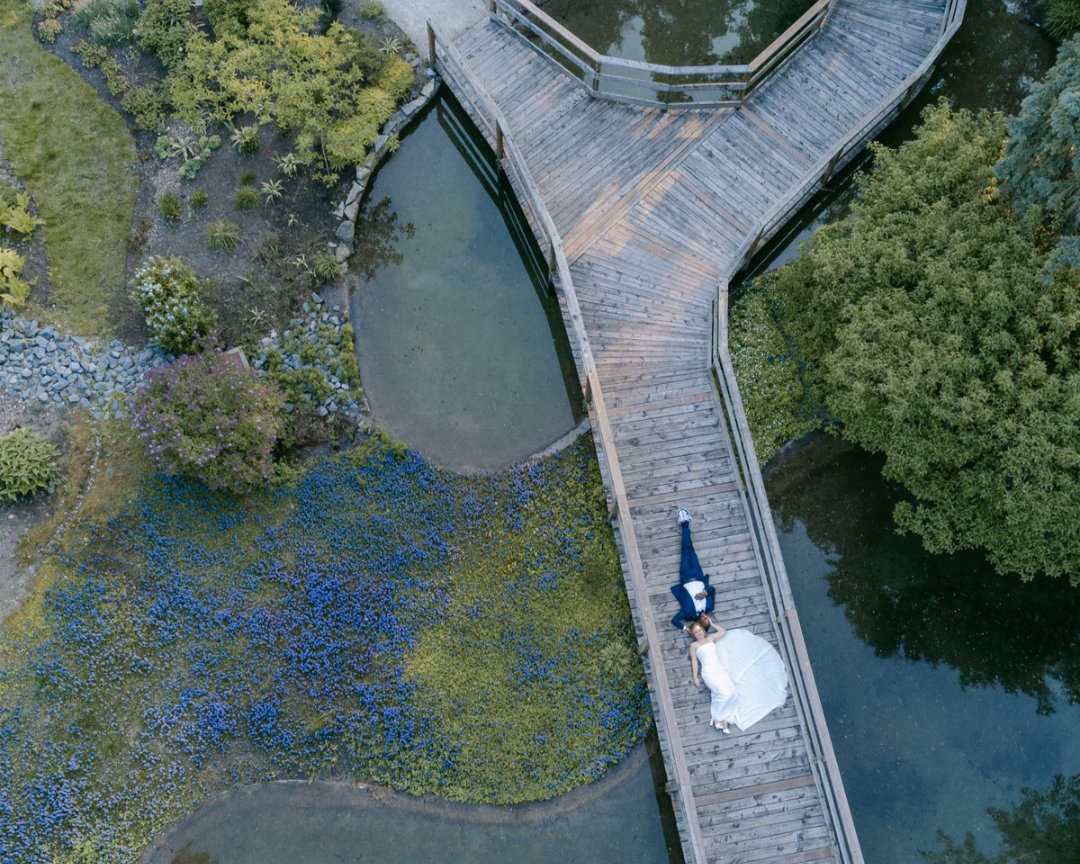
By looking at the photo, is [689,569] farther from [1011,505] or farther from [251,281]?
[251,281]

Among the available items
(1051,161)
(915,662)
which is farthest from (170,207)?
(915,662)

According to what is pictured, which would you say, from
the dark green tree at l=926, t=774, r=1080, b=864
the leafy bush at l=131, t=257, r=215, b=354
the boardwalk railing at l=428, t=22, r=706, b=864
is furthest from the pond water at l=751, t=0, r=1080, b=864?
the leafy bush at l=131, t=257, r=215, b=354

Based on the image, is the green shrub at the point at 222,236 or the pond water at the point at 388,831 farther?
the green shrub at the point at 222,236

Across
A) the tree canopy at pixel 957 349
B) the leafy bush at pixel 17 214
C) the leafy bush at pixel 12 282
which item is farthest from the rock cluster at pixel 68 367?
A: the tree canopy at pixel 957 349

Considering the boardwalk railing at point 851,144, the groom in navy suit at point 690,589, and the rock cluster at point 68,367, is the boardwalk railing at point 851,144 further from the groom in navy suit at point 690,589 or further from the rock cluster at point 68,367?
the rock cluster at point 68,367

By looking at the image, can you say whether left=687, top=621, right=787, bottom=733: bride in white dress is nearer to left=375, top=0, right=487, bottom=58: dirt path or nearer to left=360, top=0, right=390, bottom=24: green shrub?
left=375, top=0, right=487, bottom=58: dirt path

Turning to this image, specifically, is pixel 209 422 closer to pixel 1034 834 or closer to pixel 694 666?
pixel 694 666

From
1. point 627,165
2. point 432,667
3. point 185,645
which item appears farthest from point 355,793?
point 627,165
